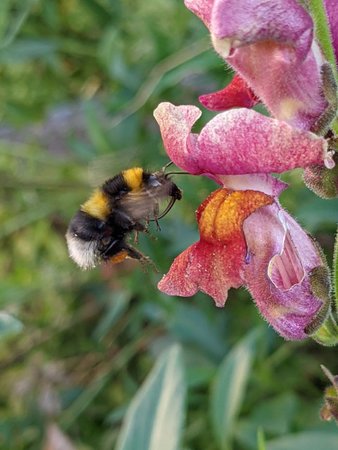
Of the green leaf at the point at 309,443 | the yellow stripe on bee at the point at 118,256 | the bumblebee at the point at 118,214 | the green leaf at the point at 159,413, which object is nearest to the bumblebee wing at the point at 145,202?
the bumblebee at the point at 118,214

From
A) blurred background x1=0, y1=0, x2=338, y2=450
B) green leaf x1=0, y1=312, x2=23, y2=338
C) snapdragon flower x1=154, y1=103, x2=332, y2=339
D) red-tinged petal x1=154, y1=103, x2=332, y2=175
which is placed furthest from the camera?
blurred background x1=0, y1=0, x2=338, y2=450

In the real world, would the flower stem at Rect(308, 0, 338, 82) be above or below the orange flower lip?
above

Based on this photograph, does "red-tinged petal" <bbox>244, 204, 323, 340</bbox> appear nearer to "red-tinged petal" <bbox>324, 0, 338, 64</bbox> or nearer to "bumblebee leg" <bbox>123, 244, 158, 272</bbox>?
"red-tinged petal" <bbox>324, 0, 338, 64</bbox>

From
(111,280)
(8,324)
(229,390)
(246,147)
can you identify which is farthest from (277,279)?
(111,280)

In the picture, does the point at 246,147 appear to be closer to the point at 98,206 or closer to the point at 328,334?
the point at 328,334

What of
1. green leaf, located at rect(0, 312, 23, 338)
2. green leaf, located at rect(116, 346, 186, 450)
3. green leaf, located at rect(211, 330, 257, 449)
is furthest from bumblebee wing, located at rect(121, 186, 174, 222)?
green leaf, located at rect(211, 330, 257, 449)

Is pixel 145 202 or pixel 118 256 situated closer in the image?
pixel 145 202

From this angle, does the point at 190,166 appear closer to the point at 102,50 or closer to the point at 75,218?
the point at 75,218
